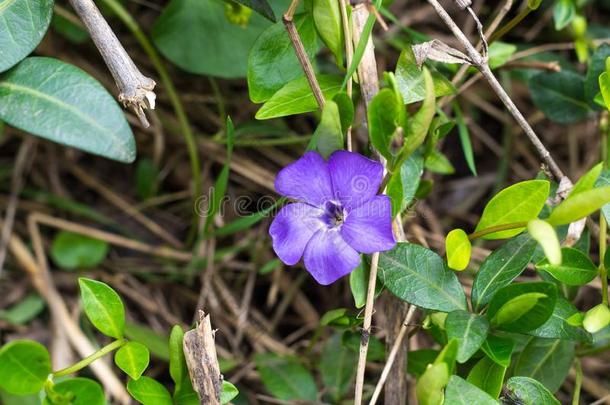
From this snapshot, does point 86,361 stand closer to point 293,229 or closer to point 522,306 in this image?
point 293,229

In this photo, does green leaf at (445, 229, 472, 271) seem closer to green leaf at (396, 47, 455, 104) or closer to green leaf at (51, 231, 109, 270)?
green leaf at (396, 47, 455, 104)

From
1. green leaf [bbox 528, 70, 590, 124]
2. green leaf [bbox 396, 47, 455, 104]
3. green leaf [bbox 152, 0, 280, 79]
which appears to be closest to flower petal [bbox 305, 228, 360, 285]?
green leaf [bbox 396, 47, 455, 104]

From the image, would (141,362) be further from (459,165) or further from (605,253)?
(459,165)

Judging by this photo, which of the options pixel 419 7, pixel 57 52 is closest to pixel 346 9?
pixel 419 7

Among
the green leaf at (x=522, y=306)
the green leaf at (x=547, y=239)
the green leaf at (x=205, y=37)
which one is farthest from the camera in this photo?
the green leaf at (x=205, y=37)

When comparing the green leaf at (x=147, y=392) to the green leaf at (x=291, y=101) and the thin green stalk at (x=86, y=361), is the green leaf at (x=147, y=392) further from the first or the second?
the green leaf at (x=291, y=101)

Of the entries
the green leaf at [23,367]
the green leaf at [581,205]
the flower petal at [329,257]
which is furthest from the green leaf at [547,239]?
the green leaf at [23,367]
